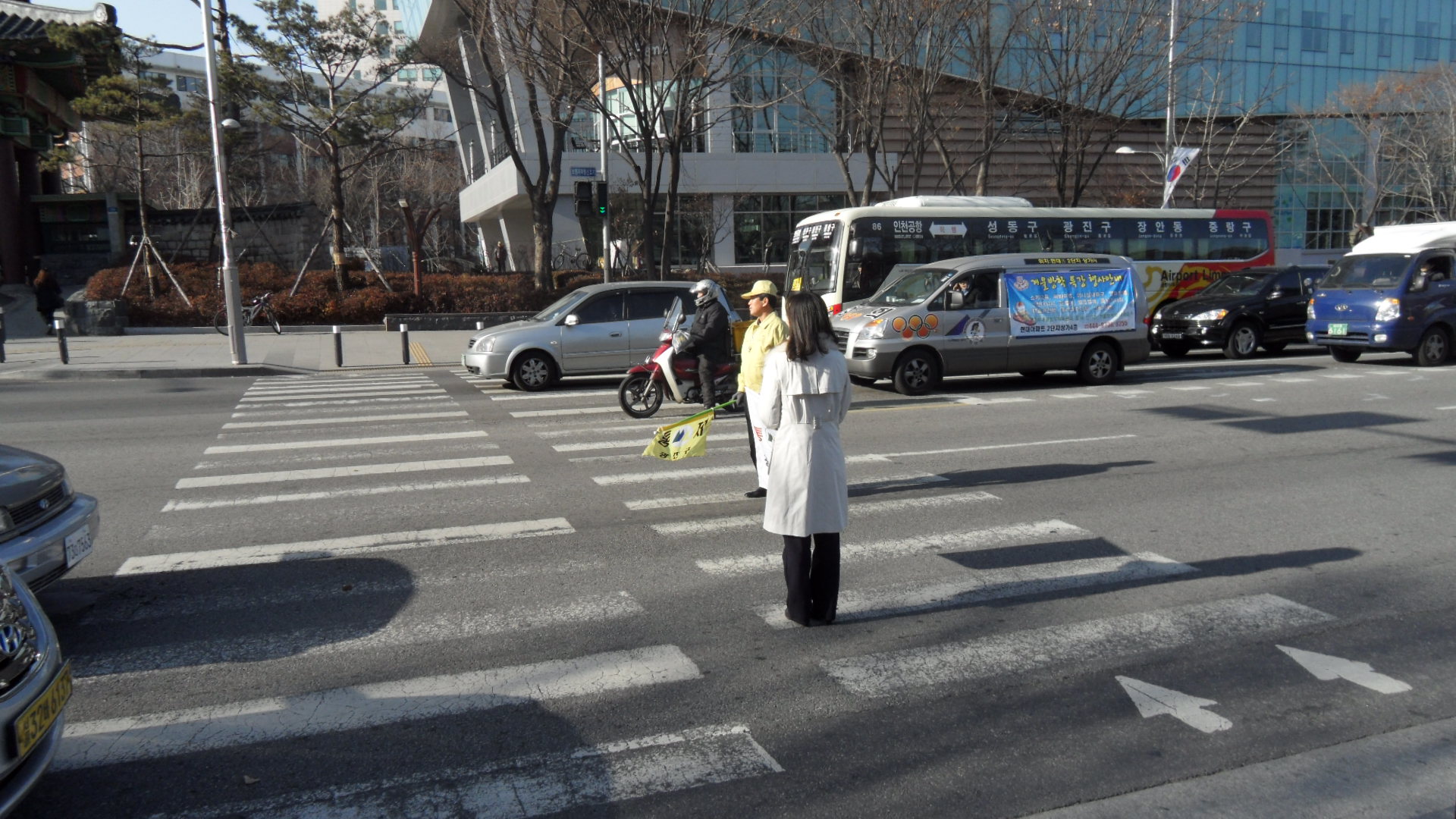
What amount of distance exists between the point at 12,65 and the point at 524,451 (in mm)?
34223

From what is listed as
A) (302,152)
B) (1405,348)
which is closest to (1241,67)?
(1405,348)

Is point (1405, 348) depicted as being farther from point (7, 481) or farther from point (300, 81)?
point (300, 81)

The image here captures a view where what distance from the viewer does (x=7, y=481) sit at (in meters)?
5.18

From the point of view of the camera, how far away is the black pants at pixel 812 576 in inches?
214

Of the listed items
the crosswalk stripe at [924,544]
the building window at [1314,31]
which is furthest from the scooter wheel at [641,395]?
the building window at [1314,31]

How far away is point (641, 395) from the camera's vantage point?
1320 centimetres

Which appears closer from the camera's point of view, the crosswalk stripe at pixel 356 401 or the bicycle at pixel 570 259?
the crosswalk stripe at pixel 356 401

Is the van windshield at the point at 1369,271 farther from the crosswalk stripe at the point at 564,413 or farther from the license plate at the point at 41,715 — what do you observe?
the license plate at the point at 41,715

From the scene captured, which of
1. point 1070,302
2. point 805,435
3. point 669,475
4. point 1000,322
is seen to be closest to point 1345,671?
point 805,435

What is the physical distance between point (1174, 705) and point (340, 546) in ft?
17.9

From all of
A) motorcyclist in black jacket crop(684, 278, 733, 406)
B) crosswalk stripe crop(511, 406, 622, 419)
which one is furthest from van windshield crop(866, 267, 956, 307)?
crosswalk stripe crop(511, 406, 622, 419)

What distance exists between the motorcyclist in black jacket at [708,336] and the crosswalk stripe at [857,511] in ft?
13.3

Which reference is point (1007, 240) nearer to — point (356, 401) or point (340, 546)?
point (356, 401)

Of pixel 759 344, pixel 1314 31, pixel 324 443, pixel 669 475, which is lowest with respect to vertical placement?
pixel 669 475
